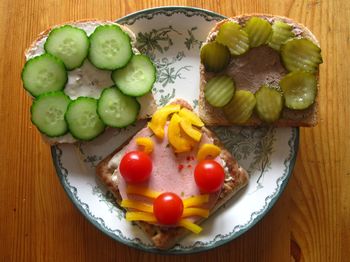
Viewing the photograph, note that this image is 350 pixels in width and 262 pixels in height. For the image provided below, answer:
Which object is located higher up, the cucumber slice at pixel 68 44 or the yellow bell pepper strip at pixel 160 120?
the cucumber slice at pixel 68 44

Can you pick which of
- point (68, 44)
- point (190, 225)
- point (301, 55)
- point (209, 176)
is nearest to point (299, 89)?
point (301, 55)

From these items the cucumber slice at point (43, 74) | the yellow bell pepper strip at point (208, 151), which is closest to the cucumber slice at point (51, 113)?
the cucumber slice at point (43, 74)

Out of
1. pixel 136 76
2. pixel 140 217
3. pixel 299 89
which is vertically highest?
pixel 136 76

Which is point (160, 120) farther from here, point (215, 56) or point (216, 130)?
point (215, 56)

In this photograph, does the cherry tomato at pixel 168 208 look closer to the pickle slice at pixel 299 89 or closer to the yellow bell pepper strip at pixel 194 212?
the yellow bell pepper strip at pixel 194 212

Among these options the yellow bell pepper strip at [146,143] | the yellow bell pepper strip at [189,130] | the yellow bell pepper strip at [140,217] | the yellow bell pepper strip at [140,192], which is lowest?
the yellow bell pepper strip at [140,217]

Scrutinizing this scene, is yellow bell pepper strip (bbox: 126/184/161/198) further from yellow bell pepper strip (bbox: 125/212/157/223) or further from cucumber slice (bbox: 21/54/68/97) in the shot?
cucumber slice (bbox: 21/54/68/97)
